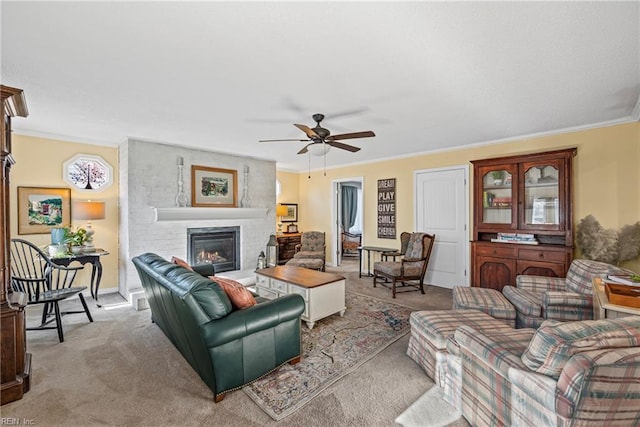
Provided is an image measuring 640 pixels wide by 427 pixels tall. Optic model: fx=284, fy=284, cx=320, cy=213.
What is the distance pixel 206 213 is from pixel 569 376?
4957mm

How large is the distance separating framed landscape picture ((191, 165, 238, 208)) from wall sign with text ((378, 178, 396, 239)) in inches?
116

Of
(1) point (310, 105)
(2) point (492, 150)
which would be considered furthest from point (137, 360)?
(2) point (492, 150)

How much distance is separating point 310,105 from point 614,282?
3011 millimetres

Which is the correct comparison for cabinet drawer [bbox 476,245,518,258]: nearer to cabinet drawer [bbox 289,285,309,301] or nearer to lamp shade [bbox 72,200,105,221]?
cabinet drawer [bbox 289,285,309,301]

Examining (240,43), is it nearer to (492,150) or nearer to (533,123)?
(533,123)

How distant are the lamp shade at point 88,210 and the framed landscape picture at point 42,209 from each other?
0.24 meters

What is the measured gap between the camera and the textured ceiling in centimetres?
161

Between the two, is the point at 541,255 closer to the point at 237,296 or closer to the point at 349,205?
the point at 237,296

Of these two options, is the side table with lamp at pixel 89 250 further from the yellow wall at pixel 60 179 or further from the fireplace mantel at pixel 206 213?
the fireplace mantel at pixel 206 213

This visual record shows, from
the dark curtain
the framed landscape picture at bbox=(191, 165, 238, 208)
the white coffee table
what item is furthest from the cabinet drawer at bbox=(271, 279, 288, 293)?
the dark curtain

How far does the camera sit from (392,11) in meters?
1.57

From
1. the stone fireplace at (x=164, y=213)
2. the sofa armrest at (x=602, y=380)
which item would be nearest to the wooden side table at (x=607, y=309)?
the sofa armrest at (x=602, y=380)

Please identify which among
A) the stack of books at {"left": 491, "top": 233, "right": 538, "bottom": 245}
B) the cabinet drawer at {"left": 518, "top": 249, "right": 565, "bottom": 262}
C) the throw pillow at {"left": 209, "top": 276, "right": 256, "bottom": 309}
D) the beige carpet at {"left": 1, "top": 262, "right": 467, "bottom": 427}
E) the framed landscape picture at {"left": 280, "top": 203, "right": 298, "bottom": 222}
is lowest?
the beige carpet at {"left": 1, "top": 262, "right": 467, "bottom": 427}

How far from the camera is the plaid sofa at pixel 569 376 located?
121 centimetres
